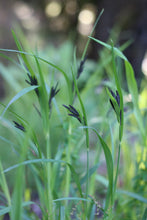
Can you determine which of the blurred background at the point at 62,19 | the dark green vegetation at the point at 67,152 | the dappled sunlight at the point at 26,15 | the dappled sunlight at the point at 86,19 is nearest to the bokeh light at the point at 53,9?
the blurred background at the point at 62,19

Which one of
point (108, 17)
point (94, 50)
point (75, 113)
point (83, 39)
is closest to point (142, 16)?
point (108, 17)

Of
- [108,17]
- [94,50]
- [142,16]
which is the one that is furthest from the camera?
[94,50]

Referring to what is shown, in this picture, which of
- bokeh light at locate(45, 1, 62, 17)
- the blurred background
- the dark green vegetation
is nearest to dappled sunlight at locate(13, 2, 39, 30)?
the blurred background

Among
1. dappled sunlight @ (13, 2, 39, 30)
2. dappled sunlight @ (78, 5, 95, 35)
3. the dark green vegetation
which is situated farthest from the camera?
dappled sunlight @ (13, 2, 39, 30)

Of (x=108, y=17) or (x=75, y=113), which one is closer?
(x=75, y=113)

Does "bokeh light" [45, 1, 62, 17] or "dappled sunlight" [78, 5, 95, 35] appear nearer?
"dappled sunlight" [78, 5, 95, 35]

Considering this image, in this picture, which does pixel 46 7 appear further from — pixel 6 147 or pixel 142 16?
pixel 6 147

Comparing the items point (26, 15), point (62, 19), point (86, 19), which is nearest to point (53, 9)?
point (62, 19)

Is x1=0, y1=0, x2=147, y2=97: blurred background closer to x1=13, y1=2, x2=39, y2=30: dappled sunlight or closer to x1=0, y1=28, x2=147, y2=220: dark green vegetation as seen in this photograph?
x1=13, y1=2, x2=39, y2=30: dappled sunlight
